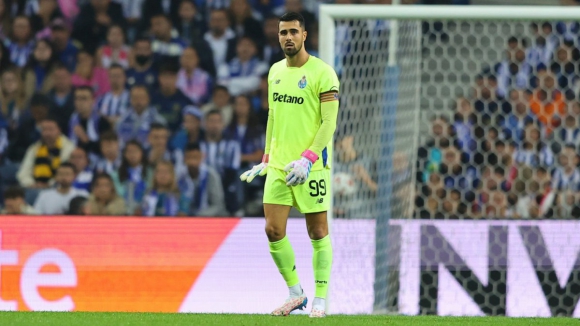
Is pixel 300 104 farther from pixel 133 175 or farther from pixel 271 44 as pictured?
pixel 271 44

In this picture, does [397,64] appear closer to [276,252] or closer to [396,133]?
[396,133]

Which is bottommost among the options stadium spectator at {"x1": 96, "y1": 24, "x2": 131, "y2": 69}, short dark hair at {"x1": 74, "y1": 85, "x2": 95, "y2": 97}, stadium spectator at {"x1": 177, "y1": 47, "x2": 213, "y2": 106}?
short dark hair at {"x1": 74, "y1": 85, "x2": 95, "y2": 97}

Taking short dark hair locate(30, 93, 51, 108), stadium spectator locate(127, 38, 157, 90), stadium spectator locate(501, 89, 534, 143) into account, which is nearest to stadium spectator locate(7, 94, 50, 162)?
short dark hair locate(30, 93, 51, 108)

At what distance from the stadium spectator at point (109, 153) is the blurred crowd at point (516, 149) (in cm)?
387

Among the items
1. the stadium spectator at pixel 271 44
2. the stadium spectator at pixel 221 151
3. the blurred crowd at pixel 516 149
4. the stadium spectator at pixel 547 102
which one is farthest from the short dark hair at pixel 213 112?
the stadium spectator at pixel 547 102

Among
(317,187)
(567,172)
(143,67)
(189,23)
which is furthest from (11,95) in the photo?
(317,187)

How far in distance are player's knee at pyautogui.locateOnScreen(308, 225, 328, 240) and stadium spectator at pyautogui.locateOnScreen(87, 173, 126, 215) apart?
156 inches

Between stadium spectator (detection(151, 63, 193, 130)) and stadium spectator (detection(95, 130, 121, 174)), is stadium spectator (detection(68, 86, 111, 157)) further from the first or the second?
stadium spectator (detection(151, 63, 193, 130))

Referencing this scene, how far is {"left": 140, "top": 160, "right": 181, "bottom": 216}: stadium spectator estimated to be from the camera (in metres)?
10.3

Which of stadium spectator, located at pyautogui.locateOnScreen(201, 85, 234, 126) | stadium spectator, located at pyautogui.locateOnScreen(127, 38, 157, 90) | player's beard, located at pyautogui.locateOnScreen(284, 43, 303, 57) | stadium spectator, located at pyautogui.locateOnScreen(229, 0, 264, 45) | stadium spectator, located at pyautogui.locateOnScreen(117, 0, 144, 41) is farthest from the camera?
stadium spectator, located at pyautogui.locateOnScreen(117, 0, 144, 41)

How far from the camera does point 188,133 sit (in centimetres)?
1107

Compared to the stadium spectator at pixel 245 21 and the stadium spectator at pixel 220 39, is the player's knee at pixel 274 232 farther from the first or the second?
the stadium spectator at pixel 245 21

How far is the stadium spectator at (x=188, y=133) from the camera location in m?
11.0

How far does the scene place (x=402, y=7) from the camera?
7.46 metres
